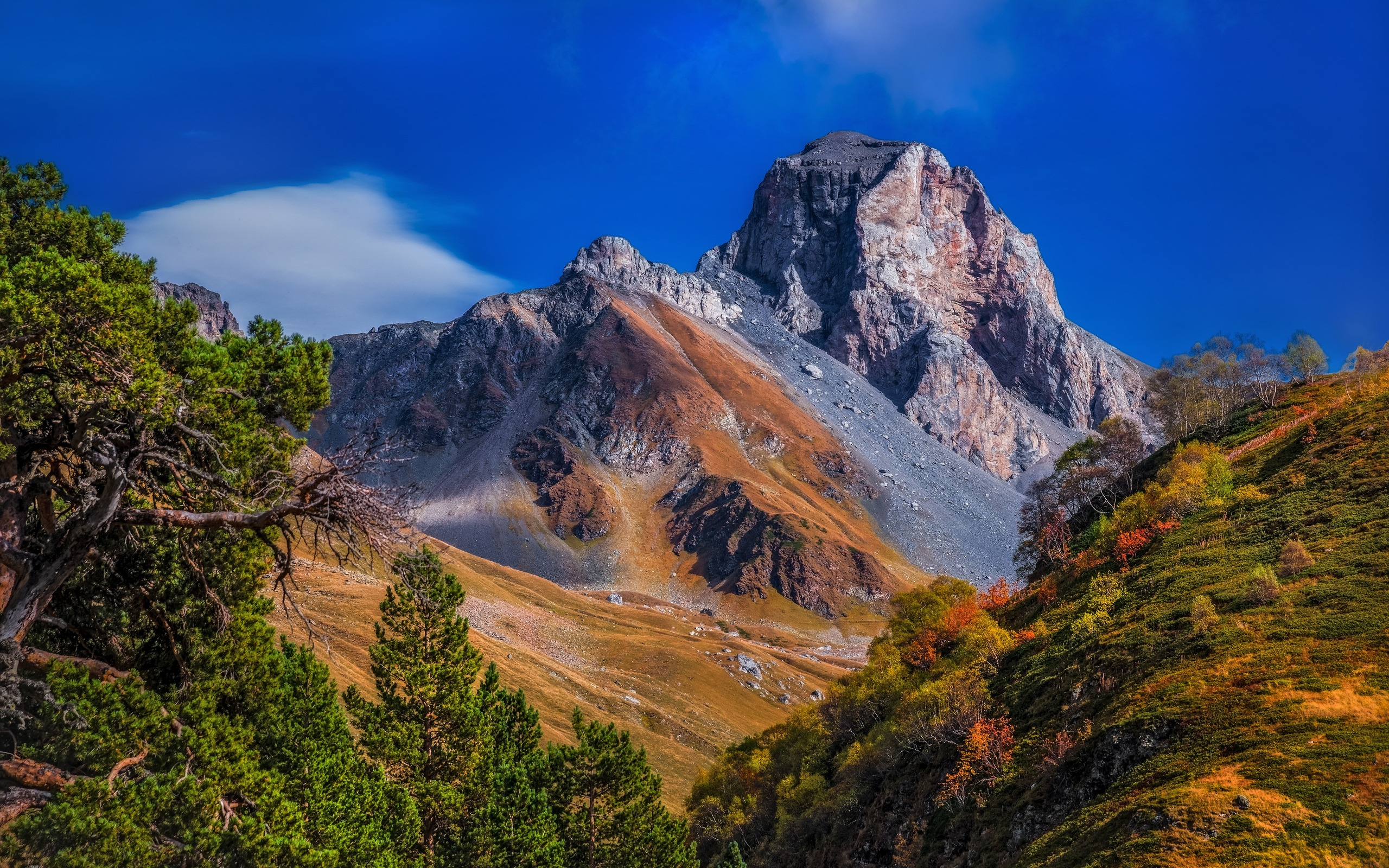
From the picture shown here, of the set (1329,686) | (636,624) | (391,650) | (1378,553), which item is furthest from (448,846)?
(636,624)

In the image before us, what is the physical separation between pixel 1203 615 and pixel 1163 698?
4.76 m

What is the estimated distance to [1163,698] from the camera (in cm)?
2361

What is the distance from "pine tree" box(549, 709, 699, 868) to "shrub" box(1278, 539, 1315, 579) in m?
25.0

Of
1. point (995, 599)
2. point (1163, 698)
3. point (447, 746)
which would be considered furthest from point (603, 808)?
point (995, 599)

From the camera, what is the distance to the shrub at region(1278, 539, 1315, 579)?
2691 cm

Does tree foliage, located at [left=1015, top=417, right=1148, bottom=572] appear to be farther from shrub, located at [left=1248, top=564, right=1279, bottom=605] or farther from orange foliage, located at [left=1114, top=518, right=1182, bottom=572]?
shrub, located at [left=1248, top=564, right=1279, bottom=605]

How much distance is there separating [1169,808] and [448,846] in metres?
22.0

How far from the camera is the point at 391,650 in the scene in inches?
1107

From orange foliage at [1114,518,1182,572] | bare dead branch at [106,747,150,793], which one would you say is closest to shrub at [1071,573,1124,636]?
orange foliage at [1114,518,1182,572]

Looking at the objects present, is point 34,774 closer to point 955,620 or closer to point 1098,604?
point 1098,604

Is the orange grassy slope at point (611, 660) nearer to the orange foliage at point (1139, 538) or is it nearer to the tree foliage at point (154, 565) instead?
the tree foliage at point (154, 565)

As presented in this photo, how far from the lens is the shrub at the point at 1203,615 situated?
25938mm

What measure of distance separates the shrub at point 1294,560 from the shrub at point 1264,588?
29.8 inches

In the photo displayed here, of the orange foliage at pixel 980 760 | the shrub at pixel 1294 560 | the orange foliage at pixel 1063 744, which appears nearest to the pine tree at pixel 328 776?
the orange foliage at pixel 980 760
